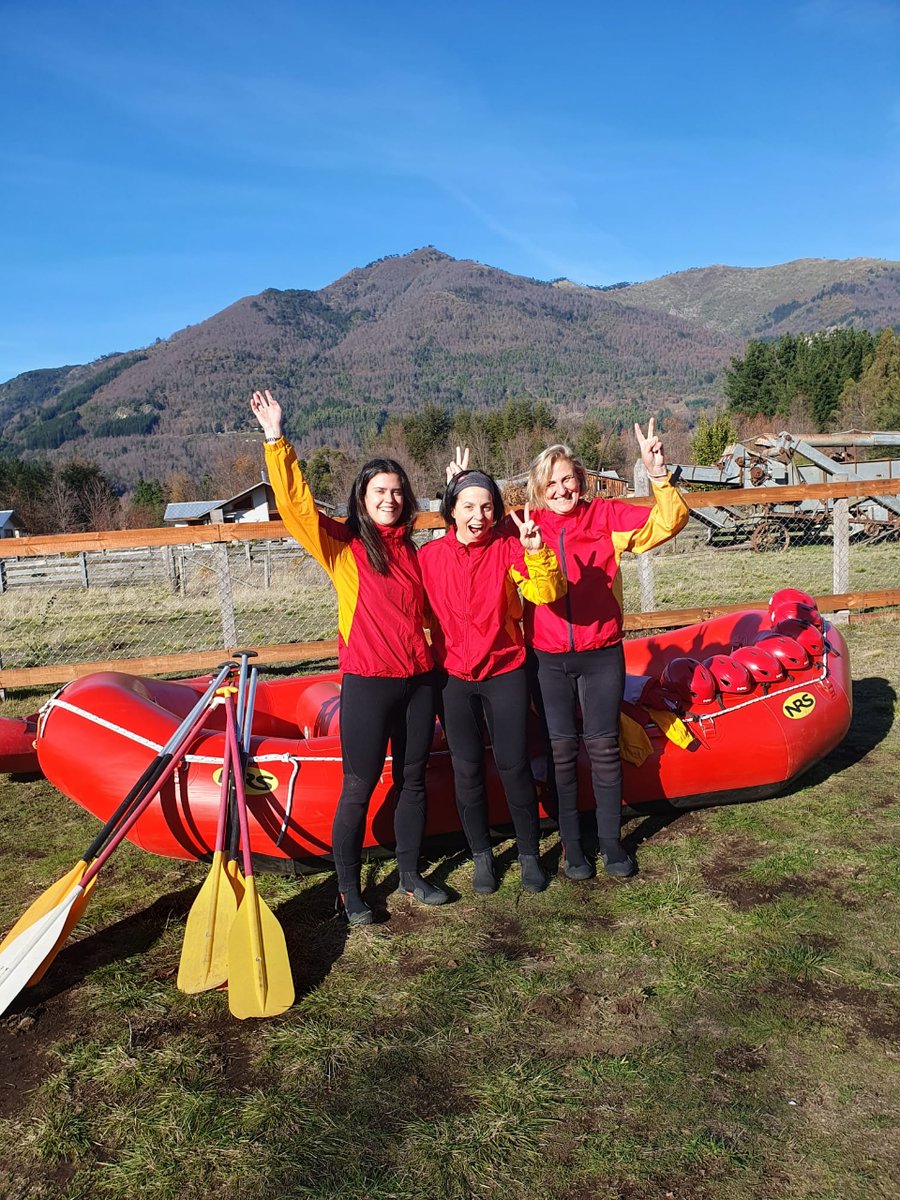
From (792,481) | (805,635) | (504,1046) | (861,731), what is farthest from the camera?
(792,481)

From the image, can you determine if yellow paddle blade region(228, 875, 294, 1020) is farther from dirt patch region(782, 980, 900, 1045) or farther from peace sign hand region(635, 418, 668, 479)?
peace sign hand region(635, 418, 668, 479)

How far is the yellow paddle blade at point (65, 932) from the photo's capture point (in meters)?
3.18

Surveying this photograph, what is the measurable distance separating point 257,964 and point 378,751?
35.7 inches

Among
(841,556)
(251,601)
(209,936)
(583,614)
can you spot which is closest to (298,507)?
(583,614)

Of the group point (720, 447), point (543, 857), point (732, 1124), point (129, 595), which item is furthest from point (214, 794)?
point (720, 447)

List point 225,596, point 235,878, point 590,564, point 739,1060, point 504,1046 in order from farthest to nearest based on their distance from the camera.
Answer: point 225,596 < point 590,564 < point 235,878 < point 504,1046 < point 739,1060

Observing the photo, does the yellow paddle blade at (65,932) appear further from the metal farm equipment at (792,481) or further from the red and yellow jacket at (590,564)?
the metal farm equipment at (792,481)

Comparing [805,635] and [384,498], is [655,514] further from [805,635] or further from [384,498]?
[805,635]

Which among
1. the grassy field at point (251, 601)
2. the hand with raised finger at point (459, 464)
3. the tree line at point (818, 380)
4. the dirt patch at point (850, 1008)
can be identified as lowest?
the grassy field at point (251, 601)

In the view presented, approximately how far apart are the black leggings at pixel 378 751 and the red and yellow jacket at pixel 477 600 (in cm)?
19

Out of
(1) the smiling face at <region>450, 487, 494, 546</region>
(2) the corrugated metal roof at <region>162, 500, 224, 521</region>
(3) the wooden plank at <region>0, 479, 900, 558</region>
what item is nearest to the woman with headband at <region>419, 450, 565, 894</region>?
(1) the smiling face at <region>450, 487, 494, 546</region>

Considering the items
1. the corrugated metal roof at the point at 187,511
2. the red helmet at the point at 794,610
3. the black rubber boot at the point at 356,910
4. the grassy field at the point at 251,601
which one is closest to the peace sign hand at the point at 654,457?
the red helmet at the point at 794,610

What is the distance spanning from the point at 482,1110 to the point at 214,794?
198 cm

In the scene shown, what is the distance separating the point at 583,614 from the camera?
3725 mm
